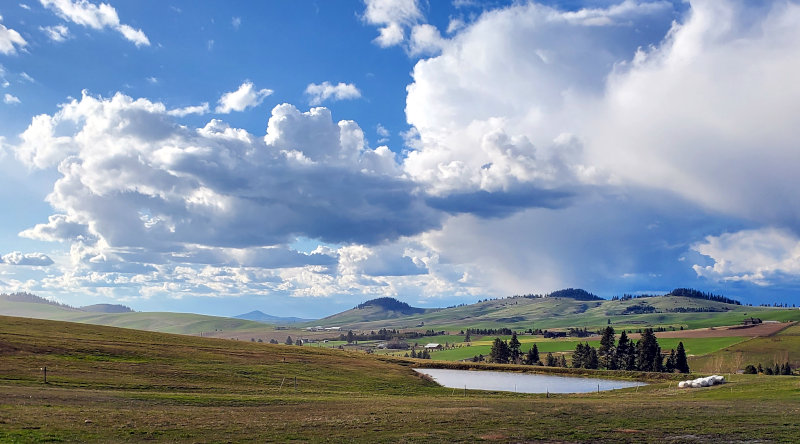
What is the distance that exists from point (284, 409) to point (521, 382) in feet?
232

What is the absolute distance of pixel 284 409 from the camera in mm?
52125

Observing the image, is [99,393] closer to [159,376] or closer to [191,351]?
[159,376]

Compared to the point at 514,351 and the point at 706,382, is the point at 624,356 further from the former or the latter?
the point at 706,382

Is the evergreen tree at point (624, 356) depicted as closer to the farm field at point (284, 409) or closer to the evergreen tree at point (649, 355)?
the evergreen tree at point (649, 355)

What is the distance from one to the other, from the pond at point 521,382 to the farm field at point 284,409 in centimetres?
1132

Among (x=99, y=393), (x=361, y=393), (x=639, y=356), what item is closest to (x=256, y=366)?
(x=361, y=393)

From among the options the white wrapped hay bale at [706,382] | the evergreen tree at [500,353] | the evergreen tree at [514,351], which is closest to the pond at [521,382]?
the white wrapped hay bale at [706,382]

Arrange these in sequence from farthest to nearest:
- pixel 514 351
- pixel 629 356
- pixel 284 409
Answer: pixel 514 351, pixel 629 356, pixel 284 409

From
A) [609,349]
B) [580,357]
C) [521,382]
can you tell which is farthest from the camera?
[580,357]

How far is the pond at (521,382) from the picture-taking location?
99.8 meters

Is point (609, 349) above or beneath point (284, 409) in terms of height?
beneath

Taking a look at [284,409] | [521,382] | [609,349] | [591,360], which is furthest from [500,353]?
[284,409]

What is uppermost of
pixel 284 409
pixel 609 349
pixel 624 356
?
pixel 284 409

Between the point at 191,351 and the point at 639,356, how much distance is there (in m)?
108
